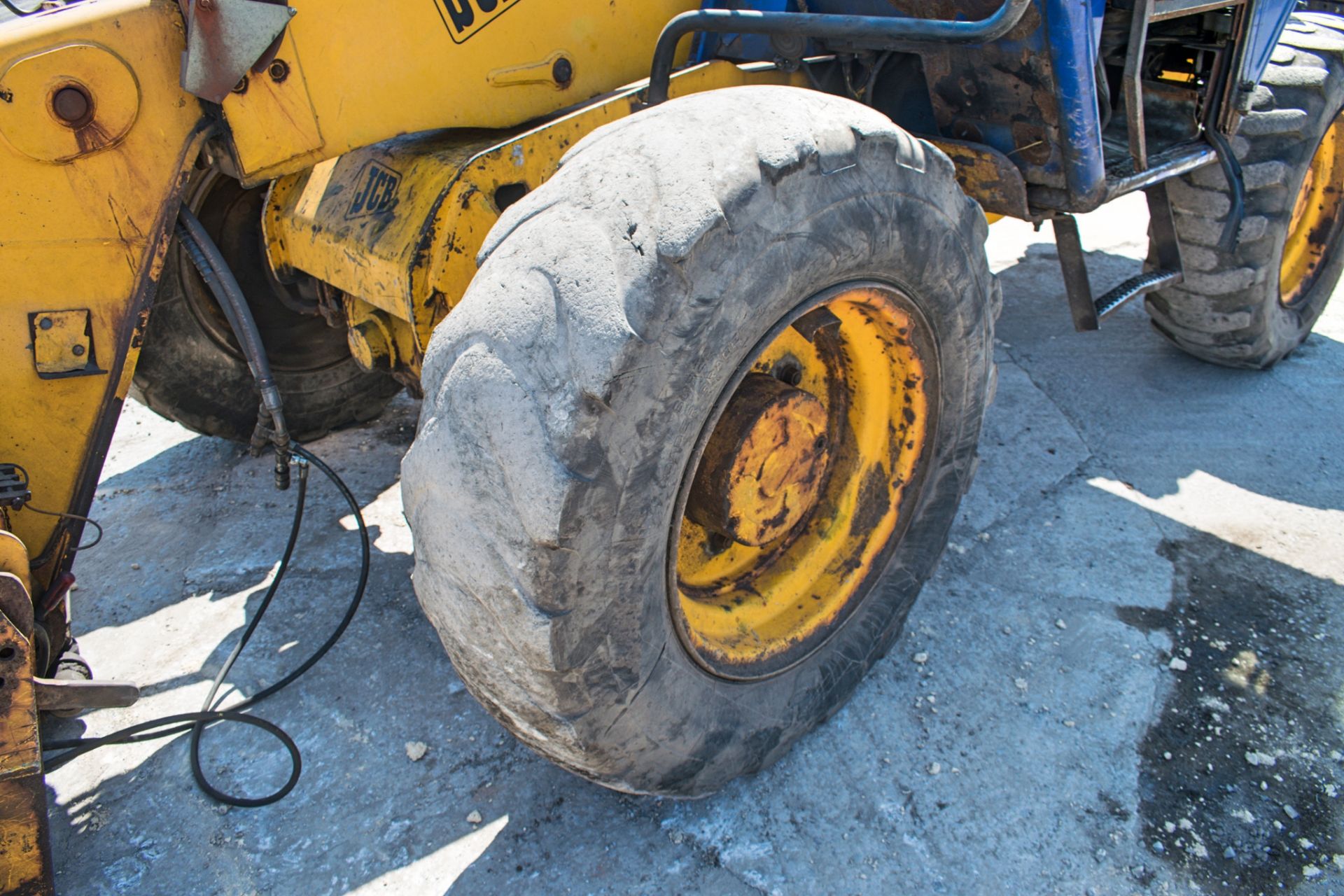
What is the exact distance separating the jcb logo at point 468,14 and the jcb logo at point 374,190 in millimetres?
386

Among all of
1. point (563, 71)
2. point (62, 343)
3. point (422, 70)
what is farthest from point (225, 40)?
point (563, 71)

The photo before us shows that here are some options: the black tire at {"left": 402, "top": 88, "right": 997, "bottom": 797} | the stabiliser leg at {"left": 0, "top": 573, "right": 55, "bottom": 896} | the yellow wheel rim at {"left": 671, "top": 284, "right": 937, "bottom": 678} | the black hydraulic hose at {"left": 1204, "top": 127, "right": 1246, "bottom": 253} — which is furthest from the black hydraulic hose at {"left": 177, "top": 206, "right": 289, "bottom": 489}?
the black hydraulic hose at {"left": 1204, "top": 127, "right": 1246, "bottom": 253}

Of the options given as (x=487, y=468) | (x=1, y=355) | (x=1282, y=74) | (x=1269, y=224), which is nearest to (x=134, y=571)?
(x=1, y=355)

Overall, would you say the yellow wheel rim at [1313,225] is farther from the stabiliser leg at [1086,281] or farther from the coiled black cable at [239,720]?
the coiled black cable at [239,720]

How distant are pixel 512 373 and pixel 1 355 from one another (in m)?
1.23

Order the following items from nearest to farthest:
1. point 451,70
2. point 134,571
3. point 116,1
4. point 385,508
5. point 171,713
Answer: point 116,1 < point 451,70 < point 171,713 < point 134,571 < point 385,508

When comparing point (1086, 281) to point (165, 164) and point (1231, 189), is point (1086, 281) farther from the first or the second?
point (165, 164)

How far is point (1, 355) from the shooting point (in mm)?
1981

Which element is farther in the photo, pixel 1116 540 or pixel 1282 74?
pixel 1282 74

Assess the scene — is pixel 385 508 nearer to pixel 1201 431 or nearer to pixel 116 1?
pixel 116 1

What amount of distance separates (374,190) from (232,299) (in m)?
0.46

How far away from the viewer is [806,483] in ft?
7.50

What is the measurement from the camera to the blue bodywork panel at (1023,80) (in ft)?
8.28

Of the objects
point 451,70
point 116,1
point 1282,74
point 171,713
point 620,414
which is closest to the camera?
point 620,414
